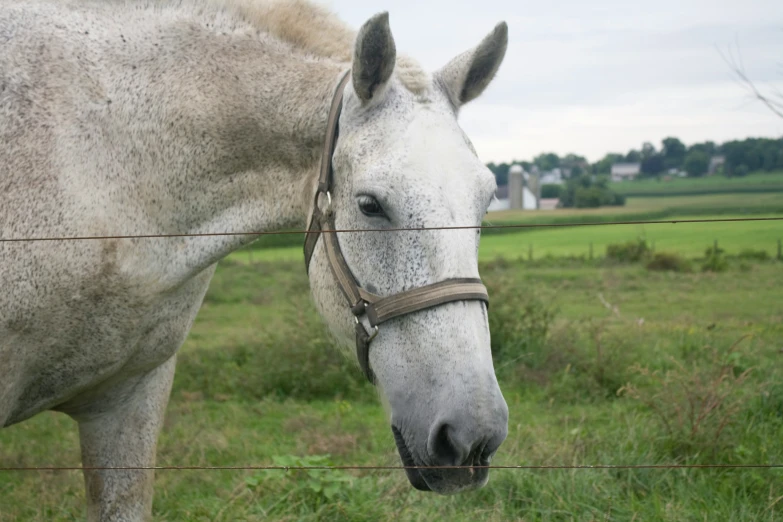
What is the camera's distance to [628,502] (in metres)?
3.70

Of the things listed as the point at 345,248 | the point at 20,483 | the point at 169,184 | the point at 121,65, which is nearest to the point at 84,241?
the point at 169,184

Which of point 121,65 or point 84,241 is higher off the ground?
point 121,65

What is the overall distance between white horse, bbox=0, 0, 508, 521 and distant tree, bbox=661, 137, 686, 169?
19.6 meters

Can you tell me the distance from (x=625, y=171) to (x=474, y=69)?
21768mm

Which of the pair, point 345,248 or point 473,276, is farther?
point 345,248

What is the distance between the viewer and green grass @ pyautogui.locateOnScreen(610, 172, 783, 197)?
49.5ft

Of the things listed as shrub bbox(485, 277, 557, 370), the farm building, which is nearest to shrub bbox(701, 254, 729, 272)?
the farm building

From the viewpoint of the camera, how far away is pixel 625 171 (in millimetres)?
23172

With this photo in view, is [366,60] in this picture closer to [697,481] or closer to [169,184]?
[169,184]

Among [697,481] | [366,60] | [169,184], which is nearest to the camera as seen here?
[366,60]

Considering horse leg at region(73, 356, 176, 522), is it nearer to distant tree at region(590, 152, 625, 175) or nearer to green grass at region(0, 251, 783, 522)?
green grass at region(0, 251, 783, 522)

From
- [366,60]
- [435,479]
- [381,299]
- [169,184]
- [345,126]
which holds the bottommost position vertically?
[435,479]

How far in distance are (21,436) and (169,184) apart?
364cm

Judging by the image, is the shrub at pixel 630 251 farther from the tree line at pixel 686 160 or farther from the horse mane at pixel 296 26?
the horse mane at pixel 296 26
